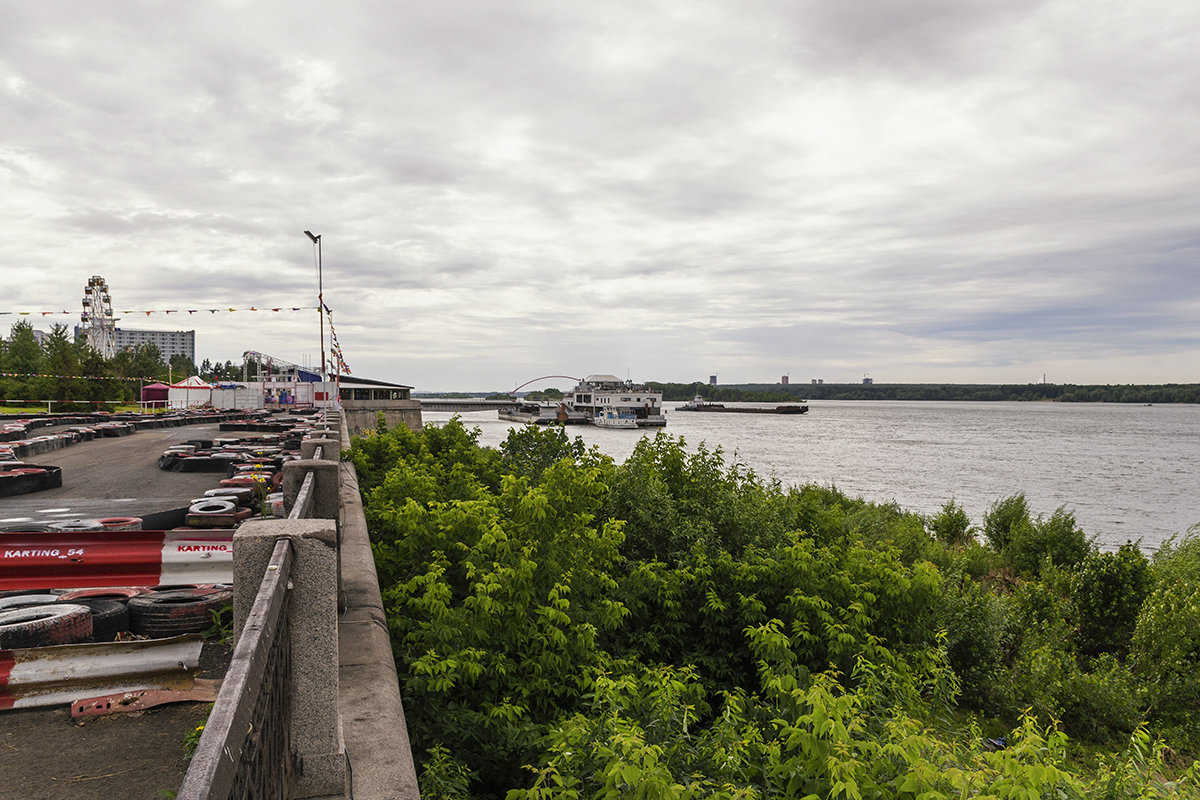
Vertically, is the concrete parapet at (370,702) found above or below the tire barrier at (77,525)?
below

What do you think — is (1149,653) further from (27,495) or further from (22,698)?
(27,495)

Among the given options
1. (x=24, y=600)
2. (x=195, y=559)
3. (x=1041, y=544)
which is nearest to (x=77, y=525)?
(x=24, y=600)

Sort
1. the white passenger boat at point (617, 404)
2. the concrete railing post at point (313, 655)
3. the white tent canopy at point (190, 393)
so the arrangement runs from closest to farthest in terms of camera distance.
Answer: the concrete railing post at point (313, 655), the white tent canopy at point (190, 393), the white passenger boat at point (617, 404)

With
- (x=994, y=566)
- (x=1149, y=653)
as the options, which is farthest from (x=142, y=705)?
(x=994, y=566)

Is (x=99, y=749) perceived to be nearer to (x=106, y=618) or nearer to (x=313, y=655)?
(x=106, y=618)

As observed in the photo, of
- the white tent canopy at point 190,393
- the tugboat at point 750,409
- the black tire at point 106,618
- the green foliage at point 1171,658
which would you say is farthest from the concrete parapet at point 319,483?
the tugboat at point 750,409

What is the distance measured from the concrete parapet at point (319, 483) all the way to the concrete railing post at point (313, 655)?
3448 millimetres

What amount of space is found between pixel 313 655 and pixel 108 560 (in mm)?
3767

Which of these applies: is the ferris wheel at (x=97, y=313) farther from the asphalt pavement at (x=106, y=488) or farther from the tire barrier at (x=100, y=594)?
the tire barrier at (x=100, y=594)

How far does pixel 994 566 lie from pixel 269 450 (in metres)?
22.1

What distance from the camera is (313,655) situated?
3.31m

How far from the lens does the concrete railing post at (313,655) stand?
328cm

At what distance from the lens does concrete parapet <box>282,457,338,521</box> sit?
6691mm

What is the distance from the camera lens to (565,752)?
181 inches
